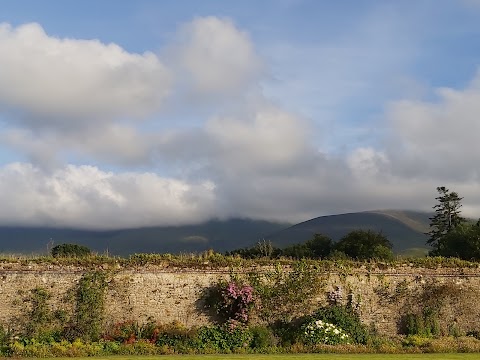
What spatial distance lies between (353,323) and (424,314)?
4187mm

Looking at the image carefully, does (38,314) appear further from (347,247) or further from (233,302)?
(347,247)

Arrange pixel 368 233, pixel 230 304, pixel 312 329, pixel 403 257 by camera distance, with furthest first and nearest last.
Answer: pixel 368 233, pixel 403 257, pixel 230 304, pixel 312 329

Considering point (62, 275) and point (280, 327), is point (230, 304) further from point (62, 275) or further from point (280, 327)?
point (62, 275)

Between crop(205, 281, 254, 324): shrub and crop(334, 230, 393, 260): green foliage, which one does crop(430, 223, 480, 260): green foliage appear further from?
crop(205, 281, 254, 324): shrub

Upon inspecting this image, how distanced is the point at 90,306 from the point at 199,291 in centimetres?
523

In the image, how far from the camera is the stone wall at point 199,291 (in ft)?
90.8

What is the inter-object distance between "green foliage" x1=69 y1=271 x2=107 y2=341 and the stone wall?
1.27 feet

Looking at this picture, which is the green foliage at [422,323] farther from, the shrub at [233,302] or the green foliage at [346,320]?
the shrub at [233,302]

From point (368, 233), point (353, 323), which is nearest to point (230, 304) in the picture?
point (353, 323)

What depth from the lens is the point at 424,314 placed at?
2900 centimetres

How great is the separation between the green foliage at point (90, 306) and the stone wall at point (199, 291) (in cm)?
39

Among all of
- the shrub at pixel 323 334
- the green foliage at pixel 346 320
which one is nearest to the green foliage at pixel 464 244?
the green foliage at pixel 346 320

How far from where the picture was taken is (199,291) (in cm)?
2841

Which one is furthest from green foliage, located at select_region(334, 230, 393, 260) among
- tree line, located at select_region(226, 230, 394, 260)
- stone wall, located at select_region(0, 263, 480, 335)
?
stone wall, located at select_region(0, 263, 480, 335)
